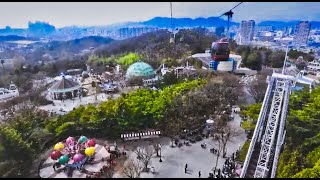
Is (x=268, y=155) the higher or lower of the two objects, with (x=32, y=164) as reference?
higher

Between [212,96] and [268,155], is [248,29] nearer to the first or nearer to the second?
[212,96]

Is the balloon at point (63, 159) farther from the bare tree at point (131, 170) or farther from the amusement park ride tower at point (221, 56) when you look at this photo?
the amusement park ride tower at point (221, 56)

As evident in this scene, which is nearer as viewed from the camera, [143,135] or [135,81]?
[143,135]

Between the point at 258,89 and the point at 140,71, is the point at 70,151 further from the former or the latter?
the point at 140,71

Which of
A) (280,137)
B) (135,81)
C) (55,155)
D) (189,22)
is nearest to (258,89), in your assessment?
(280,137)

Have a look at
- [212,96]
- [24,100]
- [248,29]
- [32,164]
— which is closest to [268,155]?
[212,96]

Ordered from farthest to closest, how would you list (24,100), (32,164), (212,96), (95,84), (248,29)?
(248,29), (95,84), (24,100), (212,96), (32,164)
